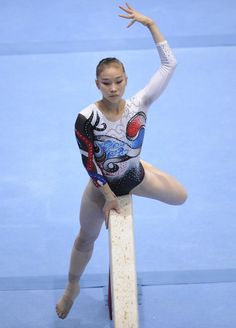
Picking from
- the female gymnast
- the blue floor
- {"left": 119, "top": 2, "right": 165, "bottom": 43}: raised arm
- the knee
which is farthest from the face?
the blue floor

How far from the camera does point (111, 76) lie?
A: 3262 millimetres

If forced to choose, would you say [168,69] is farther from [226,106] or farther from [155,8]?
[155,8]

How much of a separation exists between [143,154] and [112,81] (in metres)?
2.01

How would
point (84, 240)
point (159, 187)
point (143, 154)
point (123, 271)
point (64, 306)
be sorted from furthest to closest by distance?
1. point (143, 154)
2. point (64, 306)
3. point (84, 240)
4. point (159, 187)
5. point (123, 271)

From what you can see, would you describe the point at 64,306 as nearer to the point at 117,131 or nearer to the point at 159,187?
the point at 159,187

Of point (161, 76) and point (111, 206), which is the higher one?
point (161, 76)

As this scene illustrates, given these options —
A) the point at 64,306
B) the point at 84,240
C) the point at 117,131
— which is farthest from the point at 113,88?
the point at 64,306

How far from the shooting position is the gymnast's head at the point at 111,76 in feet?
10.7

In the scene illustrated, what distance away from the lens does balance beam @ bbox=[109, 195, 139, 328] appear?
3.08 metres

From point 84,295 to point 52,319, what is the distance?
26 cm

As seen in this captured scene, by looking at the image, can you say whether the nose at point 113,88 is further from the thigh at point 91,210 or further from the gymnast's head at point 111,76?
the thigh at point 91,210

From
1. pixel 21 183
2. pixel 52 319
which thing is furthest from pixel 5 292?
pixel 21 183

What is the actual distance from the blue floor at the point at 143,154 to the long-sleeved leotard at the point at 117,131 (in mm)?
1081

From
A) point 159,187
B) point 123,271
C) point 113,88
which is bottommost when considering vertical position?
point 123,271
